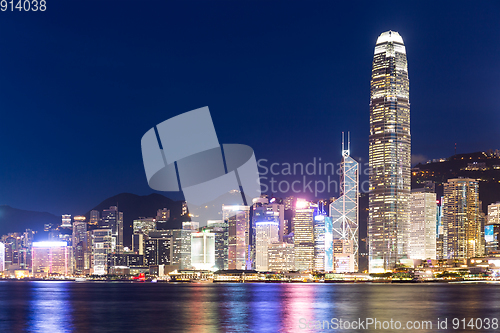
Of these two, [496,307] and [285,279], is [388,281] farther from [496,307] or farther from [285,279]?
[496,307]

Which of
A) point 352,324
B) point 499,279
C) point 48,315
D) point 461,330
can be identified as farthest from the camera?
point 499,279

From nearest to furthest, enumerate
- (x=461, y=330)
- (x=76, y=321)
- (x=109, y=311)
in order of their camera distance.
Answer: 1. (x=461, y=330)
2. (x=76, y=321)
3. (x=109, y=311)

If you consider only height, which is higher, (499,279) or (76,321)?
(76,321)

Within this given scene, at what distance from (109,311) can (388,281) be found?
452 ft

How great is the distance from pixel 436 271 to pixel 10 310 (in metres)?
149

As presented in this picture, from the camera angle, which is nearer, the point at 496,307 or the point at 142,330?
the point at 142,330

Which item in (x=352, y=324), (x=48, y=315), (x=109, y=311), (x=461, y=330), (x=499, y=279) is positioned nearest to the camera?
(x=461, y=330)

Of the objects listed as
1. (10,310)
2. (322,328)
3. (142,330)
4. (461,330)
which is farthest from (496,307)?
(10,310)

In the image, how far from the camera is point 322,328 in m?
47.8

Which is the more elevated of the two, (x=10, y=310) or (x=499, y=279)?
(x=10, y=310)

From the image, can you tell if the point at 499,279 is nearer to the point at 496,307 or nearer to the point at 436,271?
the point at 436,271

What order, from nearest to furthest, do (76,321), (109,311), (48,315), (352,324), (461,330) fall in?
(461,330), (352,324), (76,321), (48,315), (109,311)

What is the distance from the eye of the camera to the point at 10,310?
2835 inches

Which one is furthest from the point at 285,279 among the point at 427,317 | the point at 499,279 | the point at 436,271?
the point at 427,317
